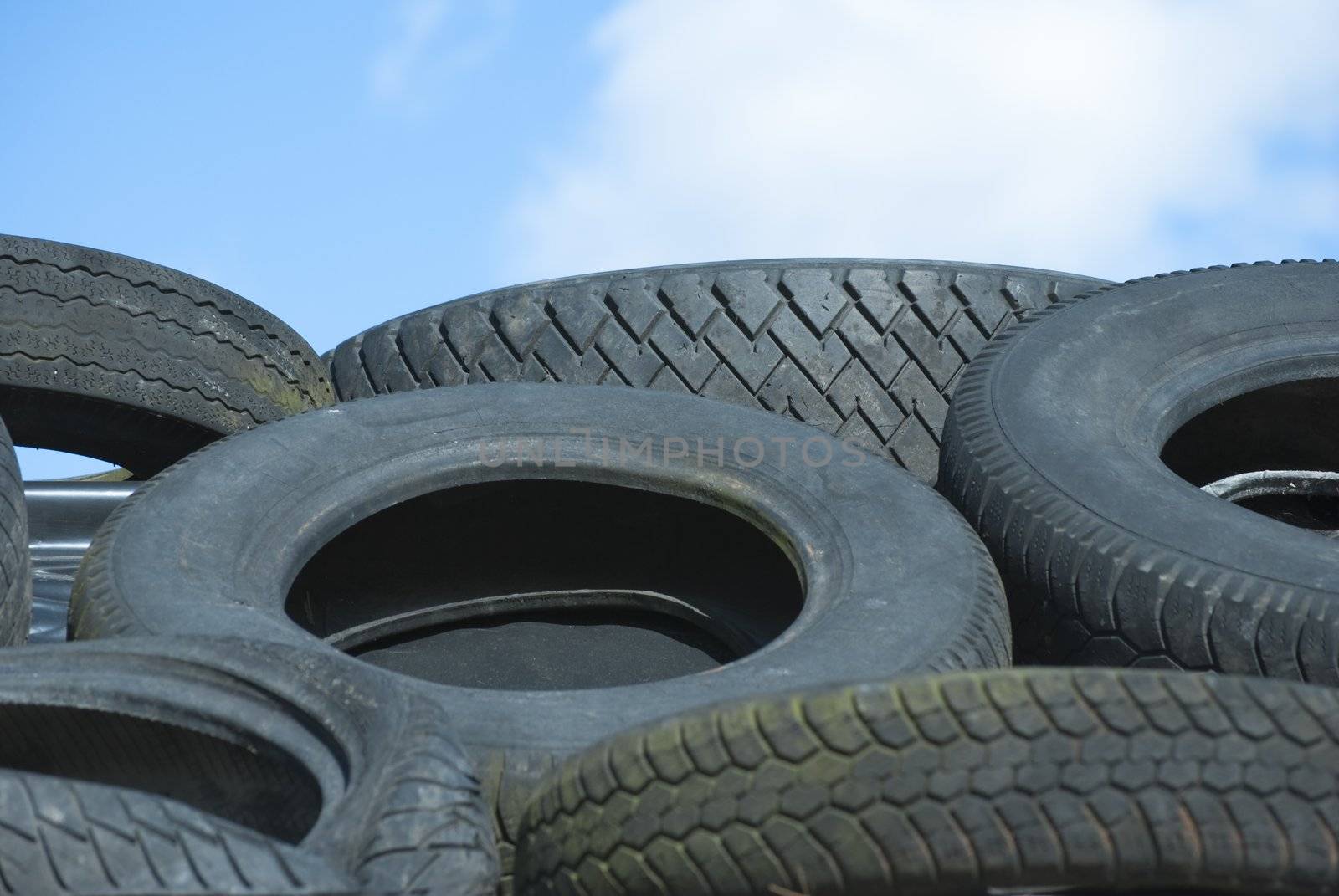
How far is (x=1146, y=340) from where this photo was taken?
3025 mm

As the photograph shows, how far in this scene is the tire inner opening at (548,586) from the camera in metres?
2.63

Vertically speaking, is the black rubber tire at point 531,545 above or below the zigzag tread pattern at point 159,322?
below

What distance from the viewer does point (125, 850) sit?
4.24 feet

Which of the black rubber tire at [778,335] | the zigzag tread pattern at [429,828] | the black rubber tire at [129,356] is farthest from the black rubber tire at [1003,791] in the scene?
the black rubber tire at [129,356]

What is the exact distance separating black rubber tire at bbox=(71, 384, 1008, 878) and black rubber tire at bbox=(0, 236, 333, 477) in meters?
0.74

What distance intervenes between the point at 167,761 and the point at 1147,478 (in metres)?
1.57

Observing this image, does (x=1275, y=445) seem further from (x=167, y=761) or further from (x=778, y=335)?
(x=167, y=761)

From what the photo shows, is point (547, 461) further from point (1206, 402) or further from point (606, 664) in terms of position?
point (1206, 402)

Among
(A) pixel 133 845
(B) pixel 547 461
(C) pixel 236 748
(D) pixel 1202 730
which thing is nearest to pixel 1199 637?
(D) pixel 1202 730

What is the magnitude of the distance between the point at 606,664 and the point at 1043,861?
1339mm

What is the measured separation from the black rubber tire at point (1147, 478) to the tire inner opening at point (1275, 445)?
0.01m

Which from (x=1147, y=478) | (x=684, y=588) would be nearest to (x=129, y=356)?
(x=684, y=588)

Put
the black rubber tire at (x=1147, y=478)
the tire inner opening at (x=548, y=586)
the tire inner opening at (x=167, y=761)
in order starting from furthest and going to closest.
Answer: the tire inner opening at (x=548, y=586)
the black rubber tire at (x=1147, y=478)
the tire inner opening at (x=167, y=761)

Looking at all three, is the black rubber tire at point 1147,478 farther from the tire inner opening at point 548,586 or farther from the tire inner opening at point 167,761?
the tire inner opening at point 167,761
